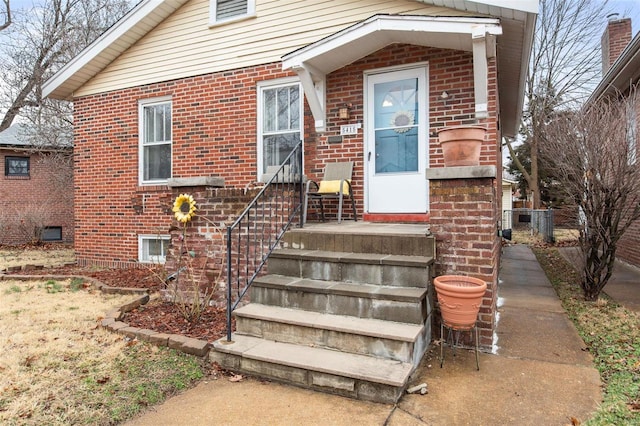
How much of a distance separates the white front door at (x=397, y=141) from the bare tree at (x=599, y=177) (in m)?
1.87

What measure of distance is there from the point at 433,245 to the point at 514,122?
9.52m

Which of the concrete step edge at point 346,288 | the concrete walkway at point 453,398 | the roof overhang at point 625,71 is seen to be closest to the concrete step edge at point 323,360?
the concrete walkway at point 453,398

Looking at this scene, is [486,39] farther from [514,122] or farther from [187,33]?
[514,122]

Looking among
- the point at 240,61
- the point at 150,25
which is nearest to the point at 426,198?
the point at 240,61

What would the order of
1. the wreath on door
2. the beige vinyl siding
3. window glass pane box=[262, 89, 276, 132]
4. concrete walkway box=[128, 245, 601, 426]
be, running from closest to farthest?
1. concrete walkway box=[128, 245, 601, 426]
2. the wreath on door
3. the beige vinyl siding
4. window glass pane box=[262, 89, 276, 132]

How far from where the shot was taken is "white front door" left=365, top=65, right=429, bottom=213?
5566mm

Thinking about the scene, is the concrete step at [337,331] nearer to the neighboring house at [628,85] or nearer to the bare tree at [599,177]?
the bare tree at [599,177]

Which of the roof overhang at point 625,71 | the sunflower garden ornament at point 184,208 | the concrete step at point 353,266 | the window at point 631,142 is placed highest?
the roof overhang at point 625,71

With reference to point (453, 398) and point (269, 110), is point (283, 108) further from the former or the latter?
point (453, 398)

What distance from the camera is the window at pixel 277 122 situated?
6598mm

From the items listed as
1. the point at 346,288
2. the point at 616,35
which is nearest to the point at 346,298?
the point at 346,288

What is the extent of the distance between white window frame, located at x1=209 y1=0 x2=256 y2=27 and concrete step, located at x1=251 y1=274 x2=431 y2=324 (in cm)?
498

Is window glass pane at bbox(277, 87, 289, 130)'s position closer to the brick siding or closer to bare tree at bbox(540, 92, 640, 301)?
the brick siding

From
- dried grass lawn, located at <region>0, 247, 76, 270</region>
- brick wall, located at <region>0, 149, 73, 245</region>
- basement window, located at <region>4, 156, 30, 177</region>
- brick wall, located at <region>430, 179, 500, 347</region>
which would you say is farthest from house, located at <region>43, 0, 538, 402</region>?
basement window, located at <region>4, 156, 30, 177</region>
